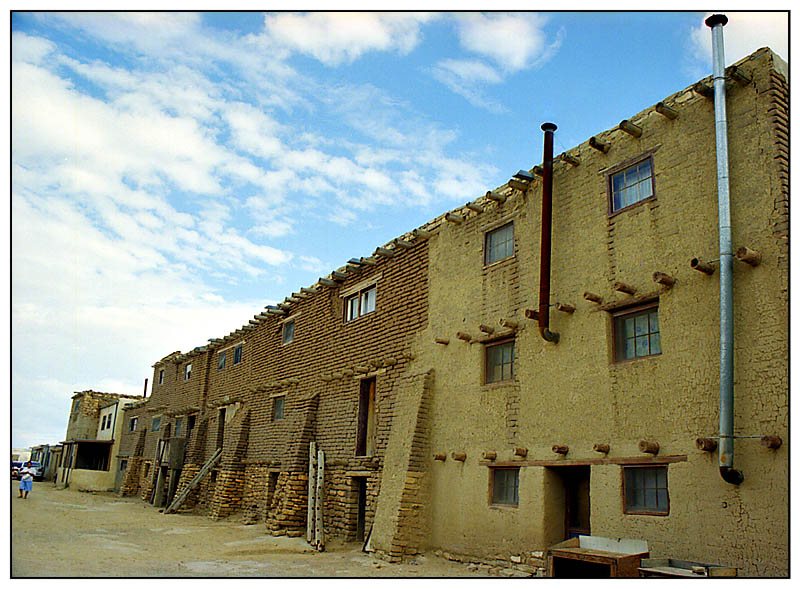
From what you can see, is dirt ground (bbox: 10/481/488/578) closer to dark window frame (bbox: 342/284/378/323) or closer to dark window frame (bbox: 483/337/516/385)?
dark window frame (bbox: 483/337/516/385)

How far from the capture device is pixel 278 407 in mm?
23219

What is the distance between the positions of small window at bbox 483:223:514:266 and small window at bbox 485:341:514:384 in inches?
76.6

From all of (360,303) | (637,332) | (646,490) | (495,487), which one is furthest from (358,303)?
(646,490)

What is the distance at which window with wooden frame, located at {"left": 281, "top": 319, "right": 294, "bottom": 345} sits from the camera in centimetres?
2347

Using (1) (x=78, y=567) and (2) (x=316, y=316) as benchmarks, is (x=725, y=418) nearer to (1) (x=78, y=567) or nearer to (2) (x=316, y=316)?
(1) (x=78, y=567)

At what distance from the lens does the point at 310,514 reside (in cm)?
1752

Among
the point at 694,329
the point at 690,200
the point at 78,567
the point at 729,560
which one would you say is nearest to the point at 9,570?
the point at 78,567

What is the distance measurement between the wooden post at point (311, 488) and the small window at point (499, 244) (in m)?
7.88

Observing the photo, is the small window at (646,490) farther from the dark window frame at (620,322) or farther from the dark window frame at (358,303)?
the dark window frame at (358,303)

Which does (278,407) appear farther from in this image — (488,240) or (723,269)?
(723,269)

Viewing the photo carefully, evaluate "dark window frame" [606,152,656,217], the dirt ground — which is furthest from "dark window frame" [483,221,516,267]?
the dirt ground


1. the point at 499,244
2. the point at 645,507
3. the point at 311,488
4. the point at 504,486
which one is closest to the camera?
the point at 645,507

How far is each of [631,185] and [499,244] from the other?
3.46m

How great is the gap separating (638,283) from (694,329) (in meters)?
1.40
